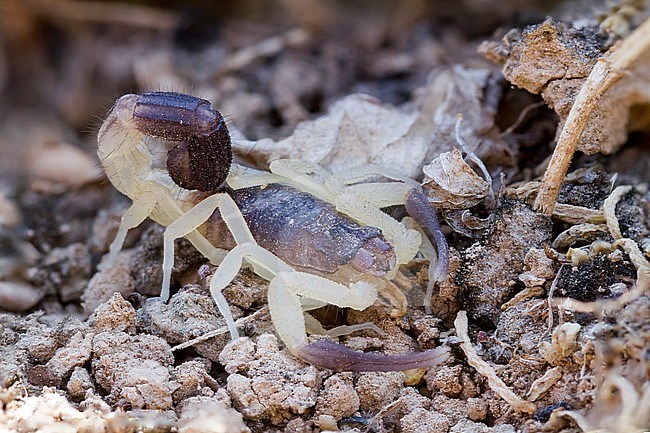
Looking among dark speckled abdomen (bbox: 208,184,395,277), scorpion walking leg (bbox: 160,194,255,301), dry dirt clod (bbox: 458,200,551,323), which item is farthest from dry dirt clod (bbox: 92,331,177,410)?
dry dirt clod (bbox: 458,200,551,323)

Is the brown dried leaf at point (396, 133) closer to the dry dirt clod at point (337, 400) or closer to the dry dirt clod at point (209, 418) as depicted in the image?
the dry dirt clod at point (337, 400)

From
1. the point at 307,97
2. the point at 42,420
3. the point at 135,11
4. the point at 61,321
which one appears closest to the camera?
the point at 42,420

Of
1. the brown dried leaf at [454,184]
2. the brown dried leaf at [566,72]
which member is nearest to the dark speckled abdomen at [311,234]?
the brown dried leaf at [454,184]

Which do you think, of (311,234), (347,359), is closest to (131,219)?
(311,234)

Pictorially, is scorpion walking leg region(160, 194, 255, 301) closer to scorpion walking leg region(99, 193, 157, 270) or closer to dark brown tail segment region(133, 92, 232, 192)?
dark brown tail segment region(133, 92, 232, 192)

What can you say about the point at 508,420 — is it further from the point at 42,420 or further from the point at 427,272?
the point at 42,420

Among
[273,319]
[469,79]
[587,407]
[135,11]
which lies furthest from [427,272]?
[135,11]
